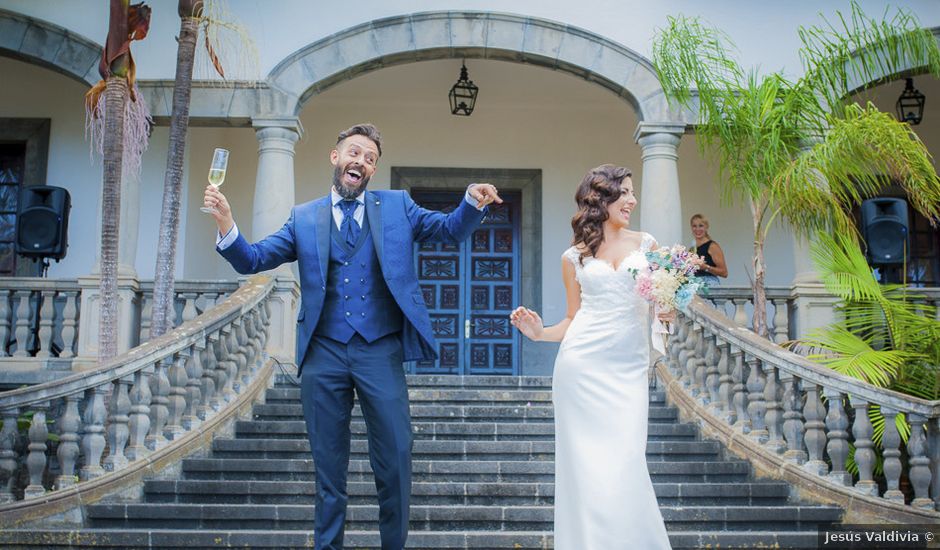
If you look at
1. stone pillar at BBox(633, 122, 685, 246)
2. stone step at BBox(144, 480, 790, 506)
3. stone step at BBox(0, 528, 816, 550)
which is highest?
stone pillar at BBox(633, 122, 685, 246)

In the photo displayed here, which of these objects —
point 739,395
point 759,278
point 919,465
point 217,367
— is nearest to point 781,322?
point 759,278

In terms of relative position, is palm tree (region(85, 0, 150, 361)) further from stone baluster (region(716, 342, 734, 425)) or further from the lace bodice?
stone baluster (region(716, 342, 734, 425))

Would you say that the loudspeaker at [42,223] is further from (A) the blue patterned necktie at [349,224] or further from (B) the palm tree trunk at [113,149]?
(A) the blue patterned necktie at [349,224]

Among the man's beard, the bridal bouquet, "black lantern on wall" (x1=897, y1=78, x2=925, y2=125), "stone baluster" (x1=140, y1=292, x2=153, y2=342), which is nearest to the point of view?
the man's beard

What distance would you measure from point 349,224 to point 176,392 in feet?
11.1

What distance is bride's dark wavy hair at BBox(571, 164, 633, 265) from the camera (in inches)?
189

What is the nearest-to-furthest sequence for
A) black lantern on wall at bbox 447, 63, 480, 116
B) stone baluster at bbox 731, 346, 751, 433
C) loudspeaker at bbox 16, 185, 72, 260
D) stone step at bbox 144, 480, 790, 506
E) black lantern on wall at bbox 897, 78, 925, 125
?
stone step at bbox 144, 480, 790, 506 → stone baluster at bbox 731, 346, 751, 433 → loudspeaker at bbox 16, 185, 72, 260 → black lantern on wall at bbox 897, 78, 925, 125 → black lantern on wall at bbox 447, 63, 480, 116

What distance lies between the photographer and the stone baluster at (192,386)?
24.5ft

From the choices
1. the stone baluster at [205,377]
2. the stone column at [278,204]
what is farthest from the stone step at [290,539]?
the stone column at [278,204]

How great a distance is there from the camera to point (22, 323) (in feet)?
30.7

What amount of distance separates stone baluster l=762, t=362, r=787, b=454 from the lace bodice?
272 cm

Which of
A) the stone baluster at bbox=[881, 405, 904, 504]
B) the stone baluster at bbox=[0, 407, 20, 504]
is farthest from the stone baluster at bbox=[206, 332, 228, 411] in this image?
the stone baluster at bbox=[881, 405, 904, 504]

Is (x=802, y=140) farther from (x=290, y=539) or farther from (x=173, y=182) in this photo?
(x=290, y=539)

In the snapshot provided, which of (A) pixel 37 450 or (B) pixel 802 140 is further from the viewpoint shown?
(B) pixel 802 140
